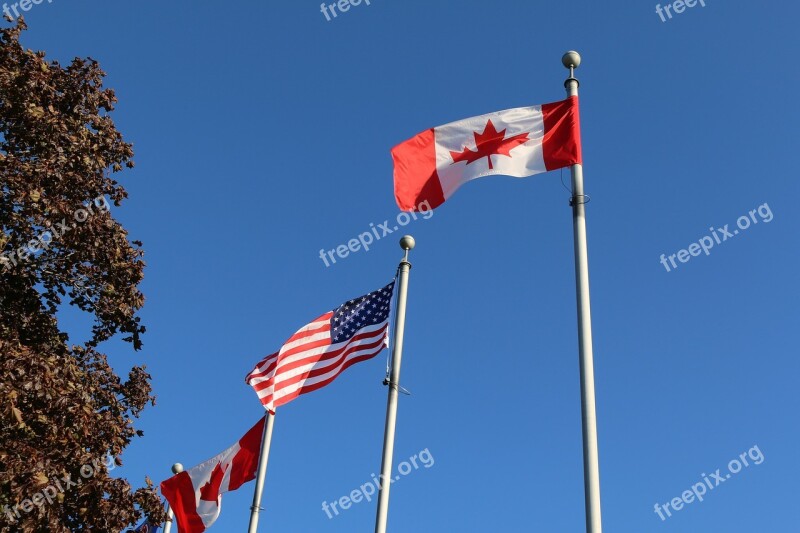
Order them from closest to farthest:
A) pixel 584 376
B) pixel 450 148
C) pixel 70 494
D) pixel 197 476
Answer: pixel 584 376 → pixel 450 148 → pixel 70 494 → pixel 197 476

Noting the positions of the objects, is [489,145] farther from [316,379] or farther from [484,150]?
[316,379]

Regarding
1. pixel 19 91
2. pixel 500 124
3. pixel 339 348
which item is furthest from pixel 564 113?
pixel 19 91

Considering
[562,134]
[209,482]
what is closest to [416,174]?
Answer: [562,134]

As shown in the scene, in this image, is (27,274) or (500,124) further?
(27,274)

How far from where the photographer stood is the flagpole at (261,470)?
58.0 feet

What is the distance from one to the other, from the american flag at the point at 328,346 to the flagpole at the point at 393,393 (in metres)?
0.36

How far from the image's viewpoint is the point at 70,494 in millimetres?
13547

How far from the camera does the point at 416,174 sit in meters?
12.5

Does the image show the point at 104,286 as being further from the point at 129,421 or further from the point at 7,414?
the point at 7,414

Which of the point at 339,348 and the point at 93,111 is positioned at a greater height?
the point at 93,111

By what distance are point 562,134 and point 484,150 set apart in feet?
3.76

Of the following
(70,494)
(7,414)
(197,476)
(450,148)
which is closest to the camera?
(7,414)

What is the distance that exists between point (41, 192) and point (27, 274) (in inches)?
64.2

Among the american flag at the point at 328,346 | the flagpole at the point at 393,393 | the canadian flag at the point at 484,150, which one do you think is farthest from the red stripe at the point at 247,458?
the canadian flag at the point at 484,150
